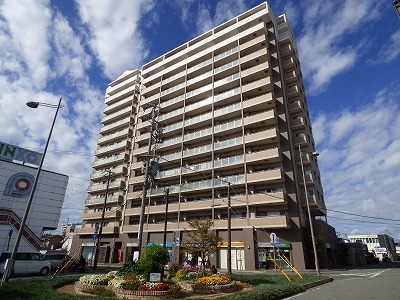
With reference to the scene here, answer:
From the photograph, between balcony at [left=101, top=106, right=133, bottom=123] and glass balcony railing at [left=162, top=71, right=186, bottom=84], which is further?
balcony at [left=101, top=106, right=133, bottom=123]

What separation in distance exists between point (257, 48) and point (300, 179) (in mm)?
21797

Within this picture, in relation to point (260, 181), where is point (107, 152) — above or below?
above

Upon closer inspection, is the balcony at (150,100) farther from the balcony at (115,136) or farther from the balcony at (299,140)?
the balcony at (299,140)

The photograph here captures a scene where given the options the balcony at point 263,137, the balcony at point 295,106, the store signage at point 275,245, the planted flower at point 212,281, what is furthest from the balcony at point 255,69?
the planted flower at point 212,281

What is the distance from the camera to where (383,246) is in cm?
8900

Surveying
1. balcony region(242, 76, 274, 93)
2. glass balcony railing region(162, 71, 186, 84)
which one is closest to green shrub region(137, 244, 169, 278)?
balcony region(242, 76, 274, 93)

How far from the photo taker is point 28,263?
2262cm

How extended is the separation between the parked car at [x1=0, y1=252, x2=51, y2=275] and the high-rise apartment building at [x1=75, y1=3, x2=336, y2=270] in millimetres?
8320

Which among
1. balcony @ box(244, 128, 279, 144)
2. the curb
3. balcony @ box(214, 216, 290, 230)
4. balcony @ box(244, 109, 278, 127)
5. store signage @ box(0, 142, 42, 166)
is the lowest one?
the curb

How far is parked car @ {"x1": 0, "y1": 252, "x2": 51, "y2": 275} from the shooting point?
2203 centimetres

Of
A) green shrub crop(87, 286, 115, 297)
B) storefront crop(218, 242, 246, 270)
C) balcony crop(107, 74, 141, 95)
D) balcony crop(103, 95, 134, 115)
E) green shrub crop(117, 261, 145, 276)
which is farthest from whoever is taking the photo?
balcony crop(107, 74, 141, 95)

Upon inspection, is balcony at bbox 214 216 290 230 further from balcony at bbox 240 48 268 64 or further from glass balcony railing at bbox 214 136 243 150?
balcony at bbox 240 48 268 64

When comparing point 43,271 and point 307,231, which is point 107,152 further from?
point 307,231

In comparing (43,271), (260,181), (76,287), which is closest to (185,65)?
(260,181)
